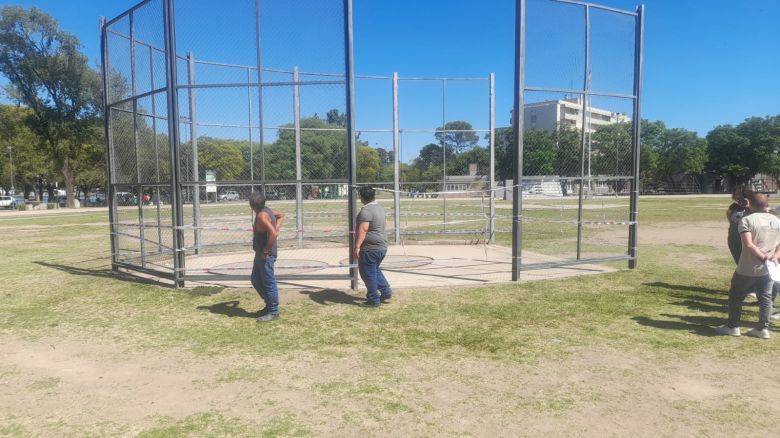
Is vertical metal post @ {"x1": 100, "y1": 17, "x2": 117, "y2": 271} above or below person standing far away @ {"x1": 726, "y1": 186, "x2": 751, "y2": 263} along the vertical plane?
above

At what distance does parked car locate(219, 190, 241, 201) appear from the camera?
1370cm

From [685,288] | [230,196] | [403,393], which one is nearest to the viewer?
[403,393]

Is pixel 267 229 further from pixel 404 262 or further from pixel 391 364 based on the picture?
pixel 404 262

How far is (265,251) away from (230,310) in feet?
4.35

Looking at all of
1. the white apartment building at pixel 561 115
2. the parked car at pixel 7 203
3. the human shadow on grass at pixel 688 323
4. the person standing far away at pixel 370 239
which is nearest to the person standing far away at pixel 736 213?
the human shadow on grass at pixel 688 323

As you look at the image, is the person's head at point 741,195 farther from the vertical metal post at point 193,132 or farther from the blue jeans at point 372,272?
the vertical metal post at point 193,132

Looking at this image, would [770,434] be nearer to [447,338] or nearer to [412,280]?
[447,338]

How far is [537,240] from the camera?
591 inches

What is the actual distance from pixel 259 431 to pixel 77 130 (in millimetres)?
50588

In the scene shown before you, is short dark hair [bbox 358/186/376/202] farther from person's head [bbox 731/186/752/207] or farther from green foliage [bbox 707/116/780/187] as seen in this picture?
green foliage [bbox 707/116/780/187]

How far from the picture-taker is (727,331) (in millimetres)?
5570

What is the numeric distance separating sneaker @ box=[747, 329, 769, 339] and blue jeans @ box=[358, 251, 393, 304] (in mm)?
4471

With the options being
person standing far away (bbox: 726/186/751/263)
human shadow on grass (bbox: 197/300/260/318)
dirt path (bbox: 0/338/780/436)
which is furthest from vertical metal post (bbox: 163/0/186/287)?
person standing far away (bbox: 726/186/751/263)

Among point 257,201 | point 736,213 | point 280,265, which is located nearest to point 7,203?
point 280,265
